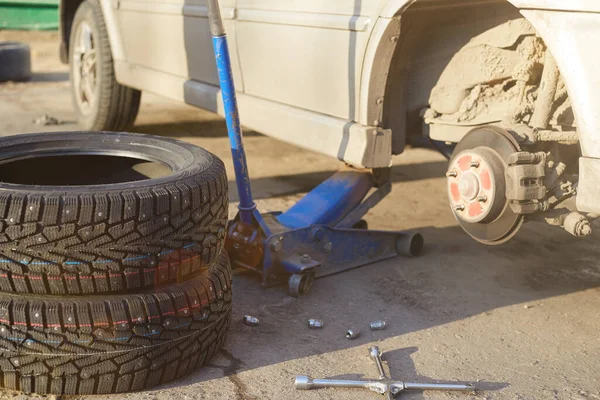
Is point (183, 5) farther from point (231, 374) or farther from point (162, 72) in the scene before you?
point (231, 374)

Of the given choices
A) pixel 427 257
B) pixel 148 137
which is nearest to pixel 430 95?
pixel 427 257

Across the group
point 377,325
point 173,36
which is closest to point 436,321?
point 377,325

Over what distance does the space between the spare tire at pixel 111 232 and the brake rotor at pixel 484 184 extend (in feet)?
3.06

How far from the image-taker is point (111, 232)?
212cm

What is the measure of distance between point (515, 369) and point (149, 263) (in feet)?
4.08

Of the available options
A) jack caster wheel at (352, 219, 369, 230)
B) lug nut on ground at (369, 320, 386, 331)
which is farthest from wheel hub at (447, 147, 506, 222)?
jack caster wheel at (352, 219, 369, 230)

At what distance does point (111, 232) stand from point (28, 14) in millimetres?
10497

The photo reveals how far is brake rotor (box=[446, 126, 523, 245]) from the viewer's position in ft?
8.99

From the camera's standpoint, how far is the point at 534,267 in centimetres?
346

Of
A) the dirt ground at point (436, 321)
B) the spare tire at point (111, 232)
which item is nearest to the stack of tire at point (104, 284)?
the spare tire at point (111, 232)

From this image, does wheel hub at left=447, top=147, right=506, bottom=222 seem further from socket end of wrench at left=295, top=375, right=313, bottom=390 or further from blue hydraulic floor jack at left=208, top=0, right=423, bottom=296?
socket end of wrench at left=295, top=375, right=313, bottom=390

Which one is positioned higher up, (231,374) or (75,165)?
(75,165)

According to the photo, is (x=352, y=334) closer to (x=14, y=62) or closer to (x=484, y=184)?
(x=484, y=184)

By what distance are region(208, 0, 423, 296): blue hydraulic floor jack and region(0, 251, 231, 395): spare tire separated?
82 cm
